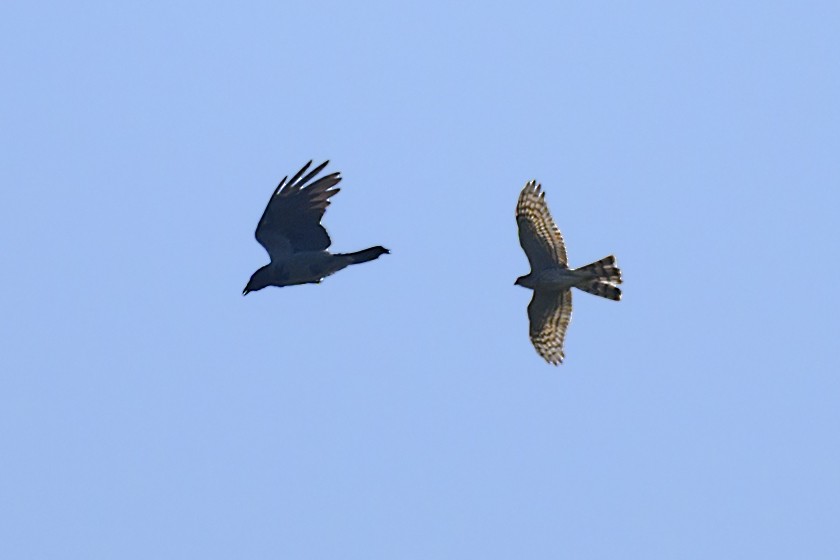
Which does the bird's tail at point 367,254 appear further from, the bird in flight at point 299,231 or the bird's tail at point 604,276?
the bird's tail at point 604,276

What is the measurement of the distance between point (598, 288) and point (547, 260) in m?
0.96

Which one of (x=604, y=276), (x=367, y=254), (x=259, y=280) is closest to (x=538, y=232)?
(x=604, y=276)

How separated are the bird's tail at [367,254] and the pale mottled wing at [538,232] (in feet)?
11.0

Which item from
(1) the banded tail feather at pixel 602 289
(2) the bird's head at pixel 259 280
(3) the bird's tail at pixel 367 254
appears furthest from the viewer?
(1) the banded tail feather at pixel 602 289

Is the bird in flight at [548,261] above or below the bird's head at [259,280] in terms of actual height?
above

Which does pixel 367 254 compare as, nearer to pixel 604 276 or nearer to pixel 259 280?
pixel 259 280

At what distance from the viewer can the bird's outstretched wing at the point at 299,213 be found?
112 ft

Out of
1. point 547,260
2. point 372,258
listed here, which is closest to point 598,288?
point 547,260

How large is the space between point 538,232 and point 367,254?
3.63 m

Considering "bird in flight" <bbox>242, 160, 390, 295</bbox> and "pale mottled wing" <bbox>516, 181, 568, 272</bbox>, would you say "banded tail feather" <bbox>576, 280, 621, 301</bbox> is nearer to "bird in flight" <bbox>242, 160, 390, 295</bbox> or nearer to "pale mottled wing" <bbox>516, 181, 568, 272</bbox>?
"pale mottled wing" <bbox>516, 181, 568, 272</bbox>

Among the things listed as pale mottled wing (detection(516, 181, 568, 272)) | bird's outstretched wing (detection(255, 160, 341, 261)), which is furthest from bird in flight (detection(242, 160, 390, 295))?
pale mottled wing (detection(516, 181, 568, 272))

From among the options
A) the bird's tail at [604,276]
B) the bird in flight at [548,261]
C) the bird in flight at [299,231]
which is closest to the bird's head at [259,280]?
the bird in flight at [299,231]

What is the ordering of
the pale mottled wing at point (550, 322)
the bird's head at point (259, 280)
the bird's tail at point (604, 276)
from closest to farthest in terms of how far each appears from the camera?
the bird's head at point (259, 280)
the bird's tail at point (604, 276)
the pale mottled wing at point (550, 322)

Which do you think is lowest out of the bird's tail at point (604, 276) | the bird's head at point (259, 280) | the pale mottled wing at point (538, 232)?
the bird's head at point (259, 280)
